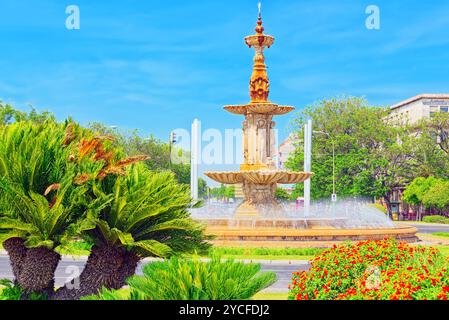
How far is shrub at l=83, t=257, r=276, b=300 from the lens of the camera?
8.57m

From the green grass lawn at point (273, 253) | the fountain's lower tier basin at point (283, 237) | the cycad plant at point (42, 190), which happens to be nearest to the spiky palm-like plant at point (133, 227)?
A: the cycad plant at point (42, 190)

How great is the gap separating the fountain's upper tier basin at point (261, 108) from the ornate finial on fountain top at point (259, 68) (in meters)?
0.53

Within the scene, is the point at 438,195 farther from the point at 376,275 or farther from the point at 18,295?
the point at 18,295

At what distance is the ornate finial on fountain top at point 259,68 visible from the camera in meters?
30.0

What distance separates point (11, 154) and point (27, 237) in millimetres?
1455

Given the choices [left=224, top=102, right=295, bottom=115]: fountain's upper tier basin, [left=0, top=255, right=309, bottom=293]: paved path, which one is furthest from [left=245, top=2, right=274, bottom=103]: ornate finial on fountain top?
[left=0, top=255, right=309, bottom=293]: paved path

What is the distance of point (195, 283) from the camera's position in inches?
335

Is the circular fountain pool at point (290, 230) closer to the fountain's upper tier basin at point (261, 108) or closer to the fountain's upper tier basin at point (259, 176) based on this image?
the fountain's upper tier basin at point (259, 176)

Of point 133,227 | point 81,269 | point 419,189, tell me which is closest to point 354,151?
point 419,189

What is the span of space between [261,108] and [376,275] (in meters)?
20.0

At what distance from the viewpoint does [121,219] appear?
425 inches

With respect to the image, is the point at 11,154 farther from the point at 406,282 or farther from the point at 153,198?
the point at 406,282

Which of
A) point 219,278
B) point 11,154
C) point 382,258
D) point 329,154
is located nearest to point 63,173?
point 11,154
